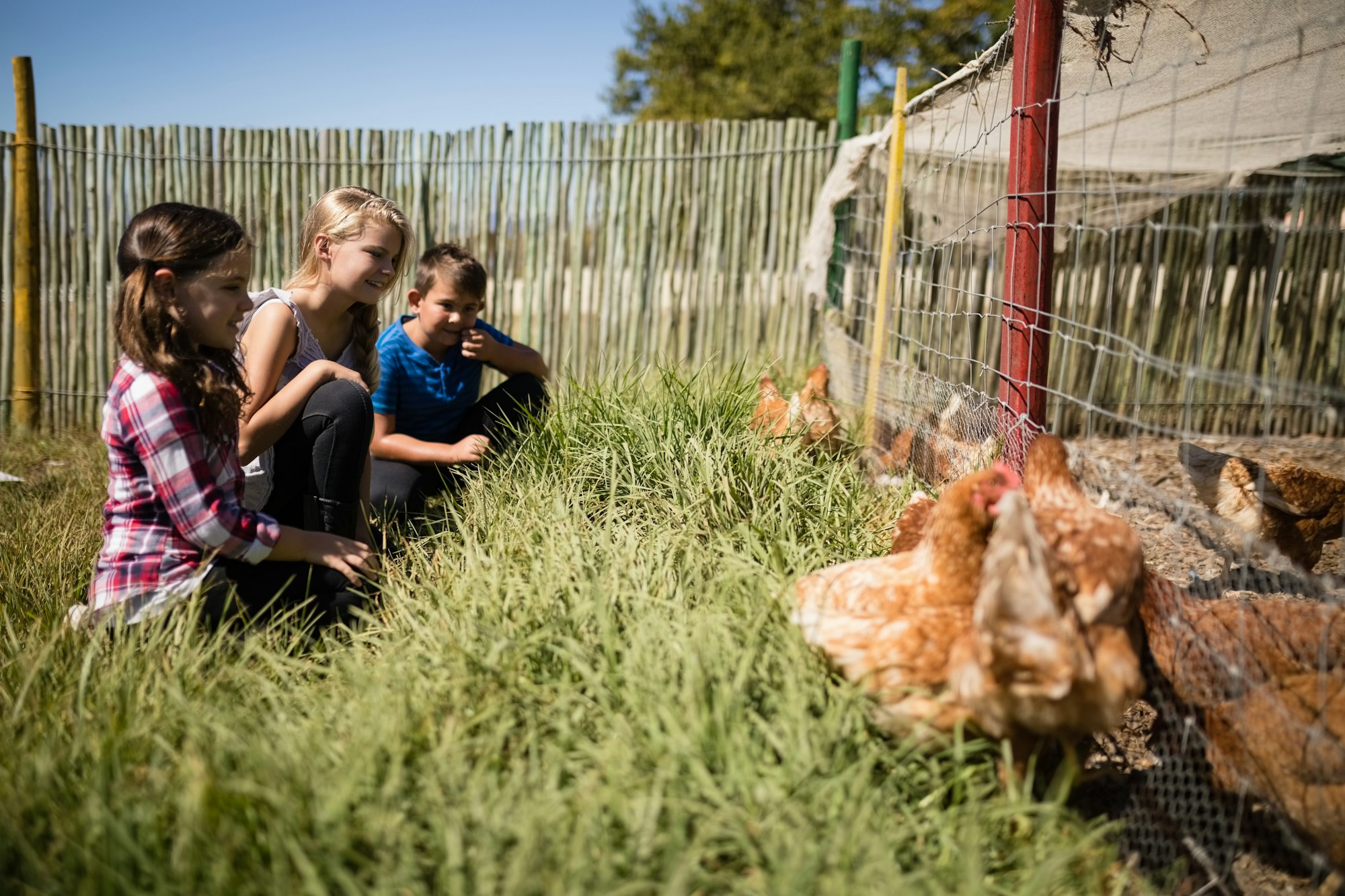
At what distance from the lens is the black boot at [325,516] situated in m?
3.07

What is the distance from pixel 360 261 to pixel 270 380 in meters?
0.62

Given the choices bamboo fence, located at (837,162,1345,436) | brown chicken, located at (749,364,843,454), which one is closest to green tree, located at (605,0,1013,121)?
bamboo fence, located at (837,162,1345,436)

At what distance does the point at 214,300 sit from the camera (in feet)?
7.94

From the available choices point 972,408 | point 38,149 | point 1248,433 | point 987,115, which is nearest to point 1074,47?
point 987,115

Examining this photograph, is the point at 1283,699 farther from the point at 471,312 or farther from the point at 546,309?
the point at 546,309

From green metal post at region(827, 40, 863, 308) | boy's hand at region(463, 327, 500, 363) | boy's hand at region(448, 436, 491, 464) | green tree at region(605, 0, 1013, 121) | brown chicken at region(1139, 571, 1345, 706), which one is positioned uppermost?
green tree at region(605, 0, 1013, 121)

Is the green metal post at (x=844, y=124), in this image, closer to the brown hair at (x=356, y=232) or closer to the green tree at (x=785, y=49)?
the brown hair at (x=356, y=232)

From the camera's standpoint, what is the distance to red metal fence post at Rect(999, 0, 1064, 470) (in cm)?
271

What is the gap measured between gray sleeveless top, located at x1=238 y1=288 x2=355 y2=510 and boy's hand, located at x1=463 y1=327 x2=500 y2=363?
0.71m

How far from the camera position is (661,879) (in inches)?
61.7

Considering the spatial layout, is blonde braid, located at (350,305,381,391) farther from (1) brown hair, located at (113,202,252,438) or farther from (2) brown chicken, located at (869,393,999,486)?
(2) brown chicken, located at (869,393,999,486)

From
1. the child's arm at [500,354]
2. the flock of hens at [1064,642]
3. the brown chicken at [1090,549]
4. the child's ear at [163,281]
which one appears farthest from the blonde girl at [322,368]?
the brown chicken at [1090,549]

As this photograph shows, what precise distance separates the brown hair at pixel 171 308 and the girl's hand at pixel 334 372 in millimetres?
600

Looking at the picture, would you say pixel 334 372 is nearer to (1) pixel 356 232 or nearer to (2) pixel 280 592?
(1) pixel 356 232
